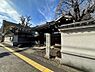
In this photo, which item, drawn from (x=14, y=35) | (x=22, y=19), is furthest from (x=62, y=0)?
(x=22, y=19)

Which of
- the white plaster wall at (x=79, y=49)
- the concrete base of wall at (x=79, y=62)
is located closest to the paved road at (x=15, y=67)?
the concrete base of wall at (x=79, y=62)

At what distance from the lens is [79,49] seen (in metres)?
6.61

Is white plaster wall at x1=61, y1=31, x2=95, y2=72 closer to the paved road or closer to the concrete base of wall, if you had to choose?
the concrete base of wall

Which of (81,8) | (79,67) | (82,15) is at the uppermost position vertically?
(81,8)

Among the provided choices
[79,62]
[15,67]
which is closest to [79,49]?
[79,62]

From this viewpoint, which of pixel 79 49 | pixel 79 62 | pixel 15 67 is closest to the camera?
pixel 79 62

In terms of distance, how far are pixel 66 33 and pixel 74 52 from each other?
4.78 ft

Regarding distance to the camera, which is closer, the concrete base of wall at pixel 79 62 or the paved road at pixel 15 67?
the concrete base of wall at pixel 79 62

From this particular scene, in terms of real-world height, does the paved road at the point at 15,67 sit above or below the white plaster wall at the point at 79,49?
below

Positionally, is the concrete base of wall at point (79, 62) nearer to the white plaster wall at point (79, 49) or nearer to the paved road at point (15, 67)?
the white plaster wall at point (79, 49)

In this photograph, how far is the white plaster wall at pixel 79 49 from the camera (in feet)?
19.3

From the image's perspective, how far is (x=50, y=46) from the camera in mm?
9898

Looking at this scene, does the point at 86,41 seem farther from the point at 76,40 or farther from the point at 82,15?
the point at 82,15

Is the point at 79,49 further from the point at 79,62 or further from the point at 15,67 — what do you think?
the point at 15,67
